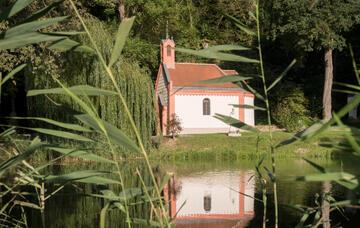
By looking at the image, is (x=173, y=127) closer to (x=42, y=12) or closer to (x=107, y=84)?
(x=107, y=84)

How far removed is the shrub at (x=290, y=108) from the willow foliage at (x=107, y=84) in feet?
29.1

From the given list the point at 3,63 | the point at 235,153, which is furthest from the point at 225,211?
the point at 235,153

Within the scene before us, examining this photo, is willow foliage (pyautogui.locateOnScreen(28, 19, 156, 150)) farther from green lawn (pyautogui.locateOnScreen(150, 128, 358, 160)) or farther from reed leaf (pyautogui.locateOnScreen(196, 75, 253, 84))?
reed leaf (pyautogui.locateOnScreen(196, 75, 253, 84))

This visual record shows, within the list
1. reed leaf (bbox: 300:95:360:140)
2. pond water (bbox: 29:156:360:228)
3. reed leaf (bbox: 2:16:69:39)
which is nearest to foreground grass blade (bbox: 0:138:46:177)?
reed leaf (bbox: 2:16:69:39)

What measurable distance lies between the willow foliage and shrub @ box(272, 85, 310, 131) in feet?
29.1

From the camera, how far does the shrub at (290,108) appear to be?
25672 millimetres

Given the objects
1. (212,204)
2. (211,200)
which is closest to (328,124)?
(212,204)

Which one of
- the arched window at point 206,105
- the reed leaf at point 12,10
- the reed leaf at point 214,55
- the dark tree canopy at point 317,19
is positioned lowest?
the reed leaf at point 214,55

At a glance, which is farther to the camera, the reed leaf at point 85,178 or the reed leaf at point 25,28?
the reed leaf at point 85,178

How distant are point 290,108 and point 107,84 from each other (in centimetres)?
1335

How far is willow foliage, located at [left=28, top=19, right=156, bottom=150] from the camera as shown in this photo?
15.3 metres

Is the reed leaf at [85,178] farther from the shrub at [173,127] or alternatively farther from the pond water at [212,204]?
the shrub at [173,127]

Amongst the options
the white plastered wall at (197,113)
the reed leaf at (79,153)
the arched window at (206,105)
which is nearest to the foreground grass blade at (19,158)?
the reed leaf at (79,153)

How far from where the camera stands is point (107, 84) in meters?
15.2
